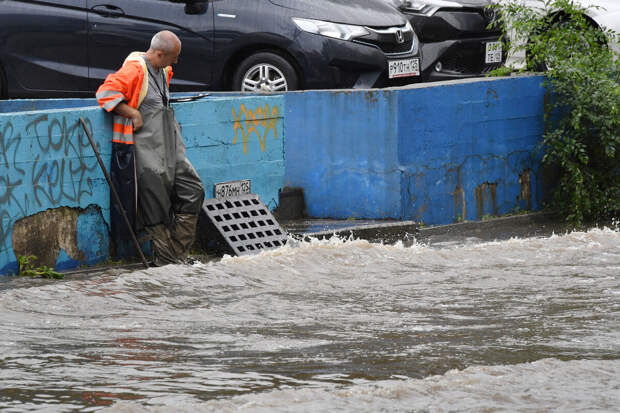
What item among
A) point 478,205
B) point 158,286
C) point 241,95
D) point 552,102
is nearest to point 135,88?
point 158,286

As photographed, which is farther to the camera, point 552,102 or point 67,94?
point 552,102

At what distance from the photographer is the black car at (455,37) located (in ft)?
→ 45.6

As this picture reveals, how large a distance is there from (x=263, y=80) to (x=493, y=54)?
3.06 m

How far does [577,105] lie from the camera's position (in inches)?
507

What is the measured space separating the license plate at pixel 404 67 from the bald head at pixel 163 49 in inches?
152

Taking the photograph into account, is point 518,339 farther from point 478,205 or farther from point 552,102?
point 552,102

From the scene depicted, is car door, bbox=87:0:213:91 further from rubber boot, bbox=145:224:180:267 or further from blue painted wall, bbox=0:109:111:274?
rubber boot, bbox=145:224:180:267

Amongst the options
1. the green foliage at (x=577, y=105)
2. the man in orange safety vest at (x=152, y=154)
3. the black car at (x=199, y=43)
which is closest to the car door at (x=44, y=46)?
the black car at (x=199, y=43)

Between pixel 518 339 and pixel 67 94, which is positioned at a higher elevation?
pixel 67 94

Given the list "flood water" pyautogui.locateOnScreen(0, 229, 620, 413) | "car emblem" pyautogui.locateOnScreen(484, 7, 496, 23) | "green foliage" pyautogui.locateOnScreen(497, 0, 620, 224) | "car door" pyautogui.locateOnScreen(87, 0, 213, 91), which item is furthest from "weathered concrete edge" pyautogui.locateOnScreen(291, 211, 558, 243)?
"car door" pyautogui.locateOnScreen(87, 0, 213, 91)

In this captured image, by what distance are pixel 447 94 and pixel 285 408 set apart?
680cm

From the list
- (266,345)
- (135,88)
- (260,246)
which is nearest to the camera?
(266,345)

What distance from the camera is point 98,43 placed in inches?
484

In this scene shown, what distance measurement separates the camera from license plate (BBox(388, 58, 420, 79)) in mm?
12977
